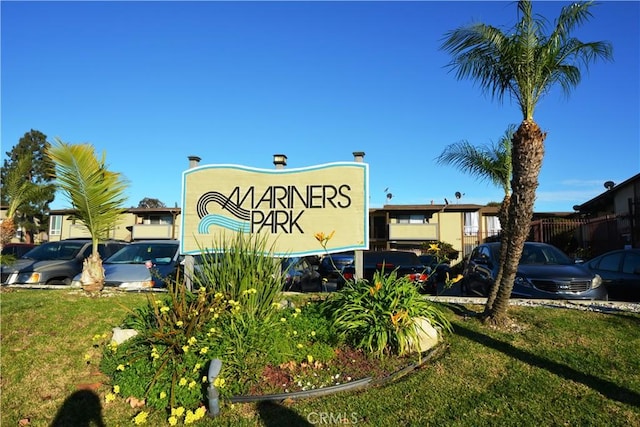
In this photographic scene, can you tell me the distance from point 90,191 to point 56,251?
5134mm

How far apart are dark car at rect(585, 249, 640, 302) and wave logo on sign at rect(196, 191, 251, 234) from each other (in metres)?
7.27

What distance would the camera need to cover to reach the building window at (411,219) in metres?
34.8

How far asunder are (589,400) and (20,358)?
234 inches

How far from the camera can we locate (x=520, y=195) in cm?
599

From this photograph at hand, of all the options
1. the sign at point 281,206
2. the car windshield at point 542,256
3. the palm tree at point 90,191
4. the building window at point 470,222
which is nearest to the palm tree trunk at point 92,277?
the palm tree at point 90,191

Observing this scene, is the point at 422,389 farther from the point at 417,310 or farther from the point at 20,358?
the point at 20,358

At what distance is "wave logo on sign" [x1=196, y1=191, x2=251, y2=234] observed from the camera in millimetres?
8094

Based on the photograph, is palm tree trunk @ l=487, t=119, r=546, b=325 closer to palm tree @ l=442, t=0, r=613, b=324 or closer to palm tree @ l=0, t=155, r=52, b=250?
palm tree @ l=442, t=0, r=613, b=324

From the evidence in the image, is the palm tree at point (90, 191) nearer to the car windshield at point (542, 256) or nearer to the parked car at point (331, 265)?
the parked car at point (331, 265)

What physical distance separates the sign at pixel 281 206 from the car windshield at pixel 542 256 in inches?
170

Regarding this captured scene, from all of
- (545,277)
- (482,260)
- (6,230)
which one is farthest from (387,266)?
(6,230)

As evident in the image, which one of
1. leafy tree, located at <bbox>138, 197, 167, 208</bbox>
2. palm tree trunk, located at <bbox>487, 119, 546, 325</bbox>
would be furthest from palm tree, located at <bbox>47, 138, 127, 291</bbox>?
leafy tree, located at <bbox>138, 197, 167, 208</bbox>

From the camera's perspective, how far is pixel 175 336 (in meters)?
4.84

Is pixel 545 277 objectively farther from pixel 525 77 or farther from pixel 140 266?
pixel 140 266
